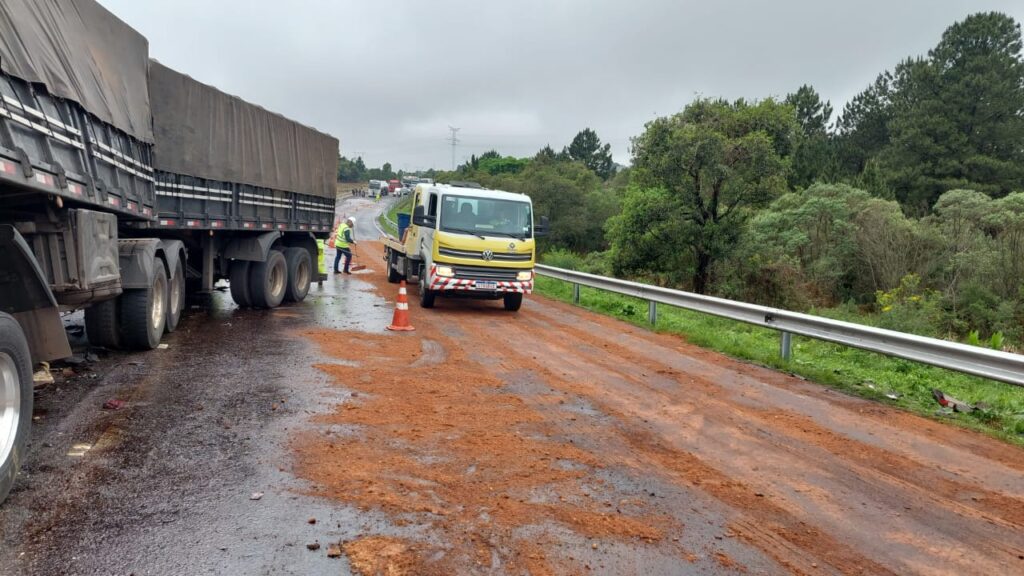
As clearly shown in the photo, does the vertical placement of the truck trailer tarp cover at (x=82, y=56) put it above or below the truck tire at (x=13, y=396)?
above

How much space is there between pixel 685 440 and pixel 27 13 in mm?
6160

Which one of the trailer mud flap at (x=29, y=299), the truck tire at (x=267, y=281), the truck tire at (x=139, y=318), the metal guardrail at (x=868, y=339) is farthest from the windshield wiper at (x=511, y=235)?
the trailer mud flap at (x=29, y=299)

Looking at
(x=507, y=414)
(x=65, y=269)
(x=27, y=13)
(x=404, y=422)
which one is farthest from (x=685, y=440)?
(x=27, y=13)

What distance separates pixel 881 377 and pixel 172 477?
8.11 m

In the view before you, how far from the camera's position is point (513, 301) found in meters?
14.0

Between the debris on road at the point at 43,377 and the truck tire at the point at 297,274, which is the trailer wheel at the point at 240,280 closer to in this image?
the truck tire at the point at 297,274

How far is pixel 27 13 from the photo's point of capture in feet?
17.5

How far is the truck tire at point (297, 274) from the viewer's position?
1394 centimetres

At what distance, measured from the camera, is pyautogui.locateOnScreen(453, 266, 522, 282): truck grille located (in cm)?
1328

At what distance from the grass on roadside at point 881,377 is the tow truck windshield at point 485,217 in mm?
→ 2749

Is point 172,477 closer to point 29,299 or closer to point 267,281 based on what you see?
point 29,299

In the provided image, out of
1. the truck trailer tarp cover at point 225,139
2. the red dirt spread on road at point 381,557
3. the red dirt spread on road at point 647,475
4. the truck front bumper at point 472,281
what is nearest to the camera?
the red dirt spread on road at point 381,557

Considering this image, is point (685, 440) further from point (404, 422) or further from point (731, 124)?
point (731, 124)

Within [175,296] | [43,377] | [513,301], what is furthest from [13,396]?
[513,301]
